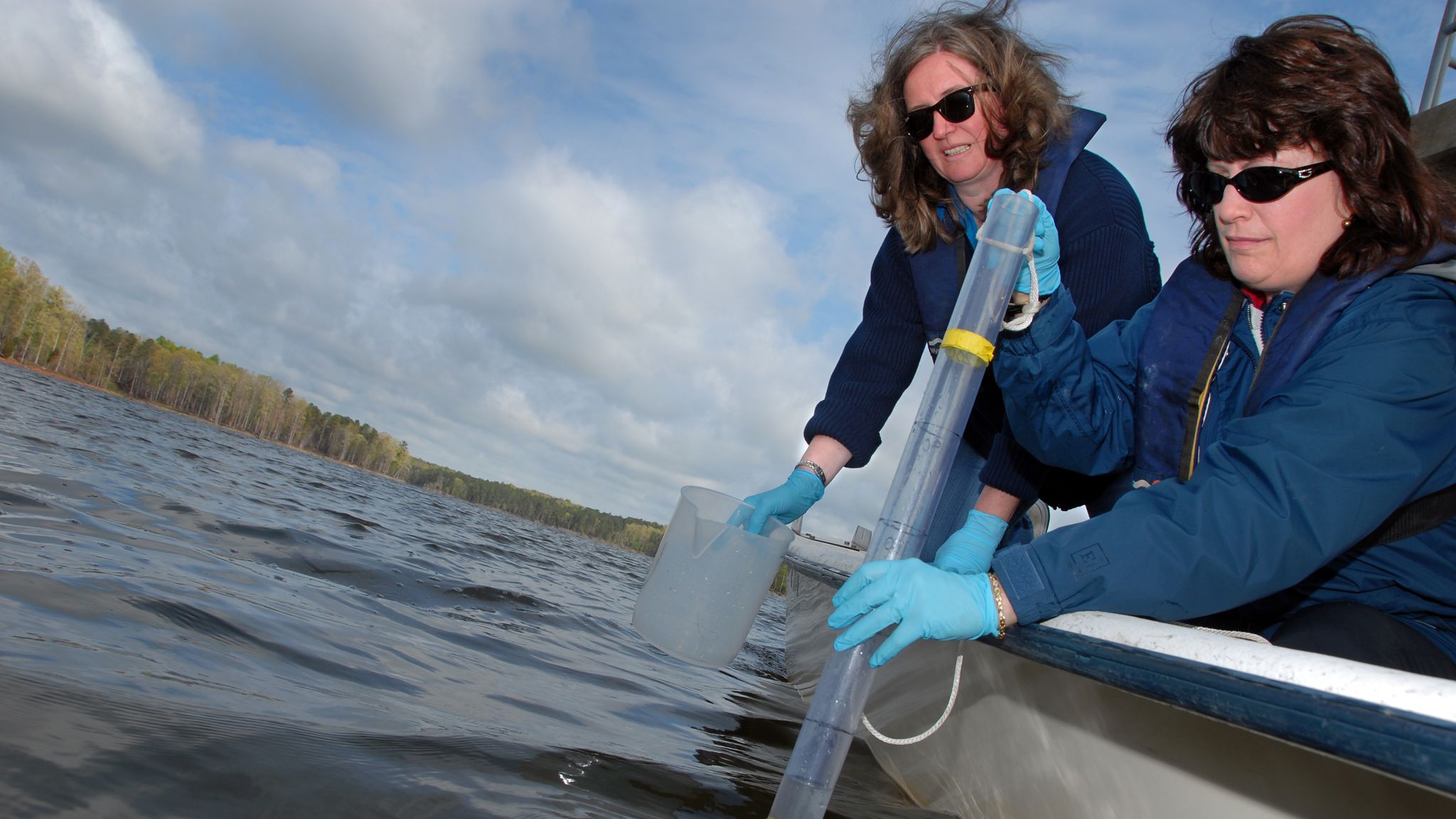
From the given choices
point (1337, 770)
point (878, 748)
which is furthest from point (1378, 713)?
point (878, 748)

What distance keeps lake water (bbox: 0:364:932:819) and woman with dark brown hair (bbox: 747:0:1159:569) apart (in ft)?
2.86

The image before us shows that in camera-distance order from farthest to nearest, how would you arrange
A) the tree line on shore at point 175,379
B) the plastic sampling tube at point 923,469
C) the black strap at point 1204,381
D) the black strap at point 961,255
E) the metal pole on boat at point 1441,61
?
the tree line on shore at point 175,379
the metal pole on boat at point 1441,61
the black strap at point 961,255
the black strap at point 1204,381
the plastic sampling tube at point 923,469

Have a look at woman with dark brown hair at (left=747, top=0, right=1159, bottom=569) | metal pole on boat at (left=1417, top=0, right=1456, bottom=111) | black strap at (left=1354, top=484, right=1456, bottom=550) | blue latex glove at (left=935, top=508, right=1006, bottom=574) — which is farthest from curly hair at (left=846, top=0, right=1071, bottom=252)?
metal pole on boat at (left=1417, top=0, right=1456, bottom=111)

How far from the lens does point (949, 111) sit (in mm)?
2564

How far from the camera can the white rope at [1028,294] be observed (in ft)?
5.89

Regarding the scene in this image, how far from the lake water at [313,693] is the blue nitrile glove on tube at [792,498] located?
81 centimetres

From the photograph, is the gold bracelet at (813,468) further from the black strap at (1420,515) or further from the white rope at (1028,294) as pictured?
the black strap at (1420,515)

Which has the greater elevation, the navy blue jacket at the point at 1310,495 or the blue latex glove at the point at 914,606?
the navy blue jacket at the point at 1310,495

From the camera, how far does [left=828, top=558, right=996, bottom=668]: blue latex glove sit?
1571mm

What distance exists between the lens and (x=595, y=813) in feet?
5.55

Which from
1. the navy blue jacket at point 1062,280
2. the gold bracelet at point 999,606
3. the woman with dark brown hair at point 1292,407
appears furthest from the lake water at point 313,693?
the navy blue jacket at point 1062,280

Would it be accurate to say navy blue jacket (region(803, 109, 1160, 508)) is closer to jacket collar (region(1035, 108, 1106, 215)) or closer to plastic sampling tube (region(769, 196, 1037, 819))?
jacket collar (region(1035, 108, 1106, 215))

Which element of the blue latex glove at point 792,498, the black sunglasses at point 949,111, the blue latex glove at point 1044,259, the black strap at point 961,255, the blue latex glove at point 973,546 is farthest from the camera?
the black strap at point 961,255

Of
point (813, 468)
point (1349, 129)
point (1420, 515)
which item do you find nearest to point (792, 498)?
point (813, 468)
